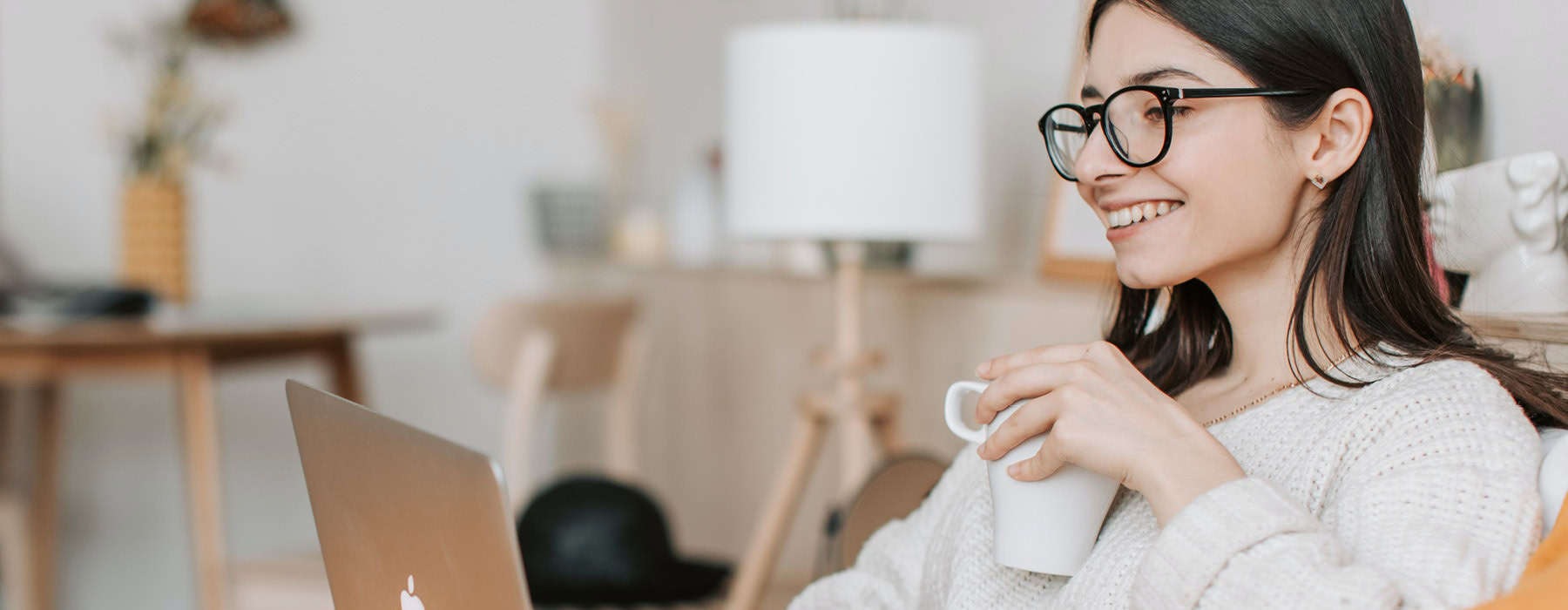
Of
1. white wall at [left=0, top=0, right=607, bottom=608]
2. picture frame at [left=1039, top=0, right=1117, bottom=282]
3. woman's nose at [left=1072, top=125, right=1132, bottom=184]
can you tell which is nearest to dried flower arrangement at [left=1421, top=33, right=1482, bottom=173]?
woman's nose at [left=1072, top=125, right=1132, bottom=184]

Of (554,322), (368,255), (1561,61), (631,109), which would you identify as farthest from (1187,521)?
(368,255)

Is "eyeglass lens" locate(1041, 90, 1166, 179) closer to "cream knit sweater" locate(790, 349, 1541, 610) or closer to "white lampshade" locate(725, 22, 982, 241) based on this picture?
"cream knit sweater" locate(790, 349, 1541, 610)

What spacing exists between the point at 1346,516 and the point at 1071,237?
107 centimetres

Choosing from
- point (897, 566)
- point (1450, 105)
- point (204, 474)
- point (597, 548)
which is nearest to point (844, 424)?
point (597, 548)

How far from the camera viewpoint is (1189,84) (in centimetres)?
81

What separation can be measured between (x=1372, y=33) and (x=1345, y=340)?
185 mm

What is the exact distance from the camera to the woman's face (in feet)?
2.66

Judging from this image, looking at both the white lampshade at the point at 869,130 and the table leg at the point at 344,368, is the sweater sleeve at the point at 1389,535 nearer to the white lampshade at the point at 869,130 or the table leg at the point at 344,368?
the white lampshade at the point at 869,130

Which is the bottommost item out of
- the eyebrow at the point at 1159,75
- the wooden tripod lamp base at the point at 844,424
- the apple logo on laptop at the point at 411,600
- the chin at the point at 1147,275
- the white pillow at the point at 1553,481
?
the wooden tripod lamp base at the point at 844,424

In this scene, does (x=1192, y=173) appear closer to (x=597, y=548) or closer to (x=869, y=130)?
(x=869, y=130)

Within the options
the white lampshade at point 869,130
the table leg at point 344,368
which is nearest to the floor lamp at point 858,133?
the white lampshade at point 869,130

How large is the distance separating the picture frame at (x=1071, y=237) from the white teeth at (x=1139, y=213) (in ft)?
2.59

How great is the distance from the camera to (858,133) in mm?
1760

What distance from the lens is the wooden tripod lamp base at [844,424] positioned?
6.12ft
